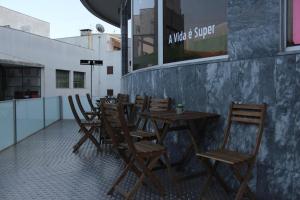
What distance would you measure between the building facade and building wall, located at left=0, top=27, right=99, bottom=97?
14.3 meters

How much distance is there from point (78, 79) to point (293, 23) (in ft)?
75.1

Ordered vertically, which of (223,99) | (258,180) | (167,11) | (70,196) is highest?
(167,11)

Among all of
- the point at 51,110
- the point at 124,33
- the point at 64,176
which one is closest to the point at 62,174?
the point at 64,176

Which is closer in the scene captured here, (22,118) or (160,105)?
(160,105)

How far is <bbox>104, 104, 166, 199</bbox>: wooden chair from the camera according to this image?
3.68m

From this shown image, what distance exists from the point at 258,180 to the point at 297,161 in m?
0.54

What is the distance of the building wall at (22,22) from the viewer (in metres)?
25.6

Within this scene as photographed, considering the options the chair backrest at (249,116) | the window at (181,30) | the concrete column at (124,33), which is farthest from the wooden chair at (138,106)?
the concrete column at (124,33)

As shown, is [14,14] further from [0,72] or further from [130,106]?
[130,106]

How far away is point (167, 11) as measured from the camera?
5953 mm

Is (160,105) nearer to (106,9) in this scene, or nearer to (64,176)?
(64,176)

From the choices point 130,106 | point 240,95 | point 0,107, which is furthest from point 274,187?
point 0,107

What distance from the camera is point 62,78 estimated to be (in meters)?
23.3

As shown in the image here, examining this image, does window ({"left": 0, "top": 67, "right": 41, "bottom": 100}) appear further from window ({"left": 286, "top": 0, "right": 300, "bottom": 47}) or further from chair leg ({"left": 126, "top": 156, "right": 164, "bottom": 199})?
window ({"left": 286, "top": 0, "right": 300, "bottom": 47})
